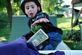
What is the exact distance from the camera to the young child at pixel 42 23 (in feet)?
8.35

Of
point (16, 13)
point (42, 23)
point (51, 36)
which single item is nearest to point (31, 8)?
point (42, 23)

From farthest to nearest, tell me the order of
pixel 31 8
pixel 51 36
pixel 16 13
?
pixel 16 13 < pixel 31 8 < pixel 51 36

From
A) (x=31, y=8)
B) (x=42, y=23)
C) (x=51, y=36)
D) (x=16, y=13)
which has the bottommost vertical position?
(x=16, y=13)

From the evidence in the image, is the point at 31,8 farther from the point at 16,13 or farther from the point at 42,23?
the point at 16,13

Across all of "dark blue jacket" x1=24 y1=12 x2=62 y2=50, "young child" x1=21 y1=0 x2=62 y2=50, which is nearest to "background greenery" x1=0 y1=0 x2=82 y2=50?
"young child" x1=21 y1=0 x2=62 y2=50

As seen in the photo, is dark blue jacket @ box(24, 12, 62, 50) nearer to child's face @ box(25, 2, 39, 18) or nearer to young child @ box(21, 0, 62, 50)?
young child @ box(21, 0, 62, 50)

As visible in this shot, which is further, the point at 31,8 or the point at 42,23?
the point at 31,8

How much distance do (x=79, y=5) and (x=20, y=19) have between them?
267 centimetres

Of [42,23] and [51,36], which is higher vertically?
[42,23]

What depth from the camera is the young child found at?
255 centimetres

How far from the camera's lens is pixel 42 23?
8.65ft

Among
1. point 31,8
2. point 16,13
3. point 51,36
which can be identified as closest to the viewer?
point 51,36

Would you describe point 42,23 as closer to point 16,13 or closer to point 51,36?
point 51,36

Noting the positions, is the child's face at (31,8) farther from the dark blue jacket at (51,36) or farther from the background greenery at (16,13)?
the background greenery at (16,13)
